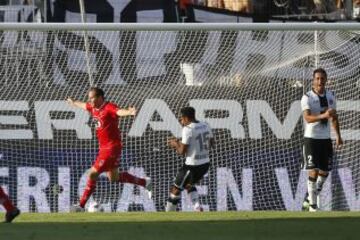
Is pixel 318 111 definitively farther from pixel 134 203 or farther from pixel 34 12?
pixel 34 12

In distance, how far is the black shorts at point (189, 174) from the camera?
46.0 ft

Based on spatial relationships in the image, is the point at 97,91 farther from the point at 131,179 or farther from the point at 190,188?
the point at 190,188

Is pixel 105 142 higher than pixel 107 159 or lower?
higher

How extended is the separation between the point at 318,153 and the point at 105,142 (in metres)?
2.95

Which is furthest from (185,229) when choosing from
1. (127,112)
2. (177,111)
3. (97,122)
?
(177,111)

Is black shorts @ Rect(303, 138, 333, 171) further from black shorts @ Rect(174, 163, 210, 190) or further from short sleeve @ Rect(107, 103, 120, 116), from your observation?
short sleeve @ Rect(107, 103, 120, 116)

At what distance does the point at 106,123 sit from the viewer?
1405 cm

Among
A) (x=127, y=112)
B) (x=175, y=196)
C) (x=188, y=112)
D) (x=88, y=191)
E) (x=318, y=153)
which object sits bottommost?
(x=175, y=196)

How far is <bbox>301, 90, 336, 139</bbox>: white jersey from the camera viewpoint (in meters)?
13.4

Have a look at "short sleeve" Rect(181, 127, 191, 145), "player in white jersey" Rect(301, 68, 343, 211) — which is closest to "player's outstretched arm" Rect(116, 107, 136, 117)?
"short sleeve" Rect(181, 127, 191, 145)

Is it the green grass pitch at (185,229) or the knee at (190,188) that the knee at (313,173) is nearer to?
the knee at (190,188)

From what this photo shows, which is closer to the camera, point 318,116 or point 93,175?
point 318,116

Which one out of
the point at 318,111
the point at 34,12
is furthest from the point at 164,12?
the point at 318,111

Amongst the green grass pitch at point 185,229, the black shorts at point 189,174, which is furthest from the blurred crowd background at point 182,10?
the green grass pitch at point 185,229
